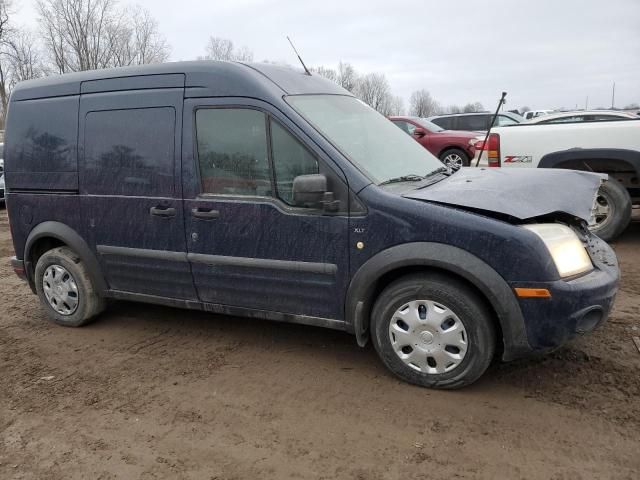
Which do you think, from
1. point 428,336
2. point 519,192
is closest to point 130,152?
point 428,336

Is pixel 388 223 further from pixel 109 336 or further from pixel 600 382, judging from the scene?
pixel 109 336

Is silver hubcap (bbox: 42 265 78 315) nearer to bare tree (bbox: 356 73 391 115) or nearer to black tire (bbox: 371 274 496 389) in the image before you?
black tire (bbox: 371 274 496 389)

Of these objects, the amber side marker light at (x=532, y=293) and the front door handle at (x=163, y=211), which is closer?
the amber side marker light at (x=532, y=293)

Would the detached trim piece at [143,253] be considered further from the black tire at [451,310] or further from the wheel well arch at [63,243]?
the black tire at [451,310]

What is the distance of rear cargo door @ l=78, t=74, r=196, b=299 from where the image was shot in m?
4.14

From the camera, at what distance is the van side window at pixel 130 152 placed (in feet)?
13.6

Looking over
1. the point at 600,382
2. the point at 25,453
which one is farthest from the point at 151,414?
the point at 600,382

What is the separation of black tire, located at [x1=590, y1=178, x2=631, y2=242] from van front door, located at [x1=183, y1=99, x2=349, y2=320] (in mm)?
4573

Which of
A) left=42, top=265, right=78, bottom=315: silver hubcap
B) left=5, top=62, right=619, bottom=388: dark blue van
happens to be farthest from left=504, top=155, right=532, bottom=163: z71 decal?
left=42, top=265, right=78, bottom=315: silver hubcap

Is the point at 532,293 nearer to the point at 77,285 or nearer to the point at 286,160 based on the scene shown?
the point at 286,160

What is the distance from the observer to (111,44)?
33.9 m

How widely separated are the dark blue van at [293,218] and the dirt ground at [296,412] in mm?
326

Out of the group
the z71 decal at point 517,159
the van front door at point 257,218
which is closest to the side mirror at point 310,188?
the van front door at point 257,218

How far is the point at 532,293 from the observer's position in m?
3.14
